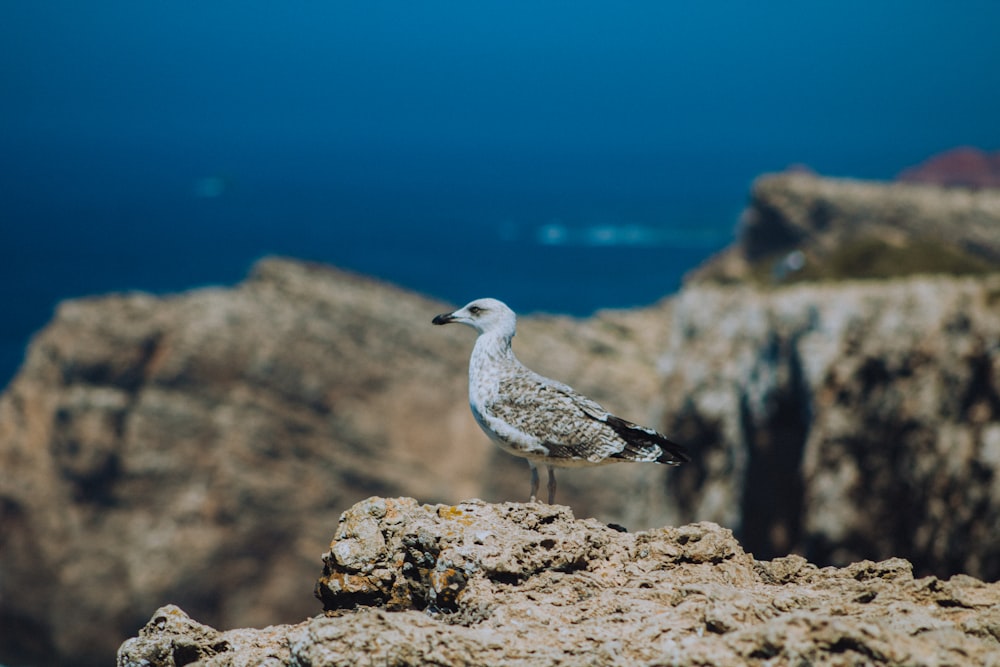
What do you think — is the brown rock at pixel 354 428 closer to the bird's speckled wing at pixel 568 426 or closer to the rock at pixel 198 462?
the rock at pixel 198 462

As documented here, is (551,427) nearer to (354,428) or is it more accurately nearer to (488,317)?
(488,317)

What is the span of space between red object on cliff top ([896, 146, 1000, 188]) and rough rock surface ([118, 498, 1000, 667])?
78.6 metres

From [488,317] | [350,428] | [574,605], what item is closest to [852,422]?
[350,428]

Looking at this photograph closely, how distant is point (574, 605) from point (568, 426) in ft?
9.43

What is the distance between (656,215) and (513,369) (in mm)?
117801

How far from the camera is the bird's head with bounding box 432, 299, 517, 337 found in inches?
476

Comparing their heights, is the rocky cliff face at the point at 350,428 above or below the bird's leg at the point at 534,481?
above

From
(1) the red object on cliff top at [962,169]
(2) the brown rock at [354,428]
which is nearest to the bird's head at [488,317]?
(2) the brown rock at [354,428]

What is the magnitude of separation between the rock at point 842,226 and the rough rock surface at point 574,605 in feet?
113

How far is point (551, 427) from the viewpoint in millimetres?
11203

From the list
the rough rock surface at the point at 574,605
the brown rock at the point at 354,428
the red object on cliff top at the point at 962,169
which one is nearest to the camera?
the rough rock surface at the point at 574,605

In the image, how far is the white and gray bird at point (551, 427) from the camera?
1118 centimetres

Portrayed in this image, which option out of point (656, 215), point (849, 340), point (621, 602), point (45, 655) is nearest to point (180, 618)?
point (621, 602)

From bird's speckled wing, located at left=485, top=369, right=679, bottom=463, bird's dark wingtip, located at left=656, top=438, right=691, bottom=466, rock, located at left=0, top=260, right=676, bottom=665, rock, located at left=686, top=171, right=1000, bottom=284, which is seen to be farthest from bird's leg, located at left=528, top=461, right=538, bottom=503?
rock, located at left=686, top=171, right=1000, bottom=284
